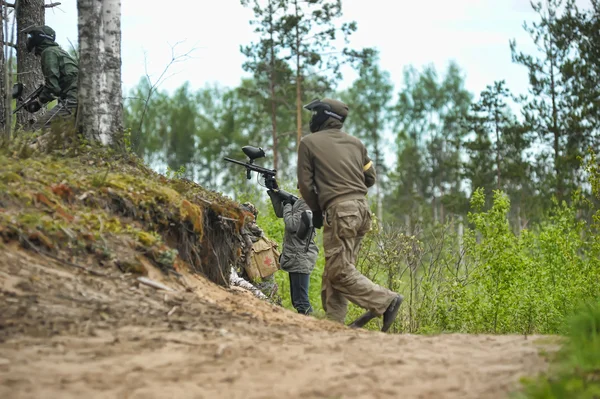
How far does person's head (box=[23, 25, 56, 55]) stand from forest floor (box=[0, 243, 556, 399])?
198 inches

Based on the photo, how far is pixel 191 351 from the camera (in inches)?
191

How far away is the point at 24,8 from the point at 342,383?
10.3 meters

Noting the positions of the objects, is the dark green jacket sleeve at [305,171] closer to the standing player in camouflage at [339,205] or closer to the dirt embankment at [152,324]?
the standing player in camouflage at [339,205]

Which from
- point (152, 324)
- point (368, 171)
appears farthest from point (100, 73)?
point (152, 324)

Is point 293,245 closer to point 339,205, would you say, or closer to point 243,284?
point 243,284

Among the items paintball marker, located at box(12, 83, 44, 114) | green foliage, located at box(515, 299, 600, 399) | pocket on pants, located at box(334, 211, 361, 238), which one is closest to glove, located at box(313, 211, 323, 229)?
pocket on pants, located at box(334, 211, 361, 238)

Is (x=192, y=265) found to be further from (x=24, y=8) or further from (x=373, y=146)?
(x=373, y=146)

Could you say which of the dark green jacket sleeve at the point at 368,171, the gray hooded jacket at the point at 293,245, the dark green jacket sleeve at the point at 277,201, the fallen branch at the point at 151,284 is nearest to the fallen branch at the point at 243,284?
the gray hooded jacket at the point at 293,245

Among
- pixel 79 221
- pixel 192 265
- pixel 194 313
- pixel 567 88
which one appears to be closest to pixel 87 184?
pixel 79 221

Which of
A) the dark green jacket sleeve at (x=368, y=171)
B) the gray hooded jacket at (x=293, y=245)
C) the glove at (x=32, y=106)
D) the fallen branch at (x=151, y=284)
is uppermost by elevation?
the glove at (x=32, y=106)

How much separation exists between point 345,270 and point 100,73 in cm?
334

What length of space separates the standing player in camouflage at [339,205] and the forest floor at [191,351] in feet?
4.58

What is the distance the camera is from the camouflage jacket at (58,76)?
962 cm

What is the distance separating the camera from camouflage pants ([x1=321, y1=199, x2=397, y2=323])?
772 cm
